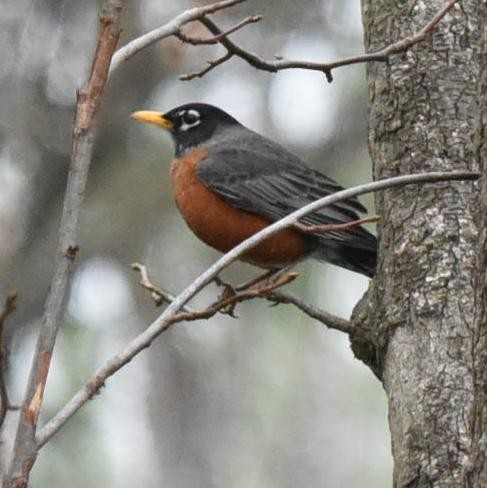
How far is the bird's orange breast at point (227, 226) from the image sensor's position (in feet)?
16.1

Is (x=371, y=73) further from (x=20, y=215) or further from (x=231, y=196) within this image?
(x=20, y=215)

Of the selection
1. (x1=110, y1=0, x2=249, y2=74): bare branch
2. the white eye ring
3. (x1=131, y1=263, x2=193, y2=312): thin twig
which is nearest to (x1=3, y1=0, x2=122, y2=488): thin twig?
(x1=110, y1=0, x2=249, y2=74): bare branch

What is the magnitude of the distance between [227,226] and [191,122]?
1.10 metres

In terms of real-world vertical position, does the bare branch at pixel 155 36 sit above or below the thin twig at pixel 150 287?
above

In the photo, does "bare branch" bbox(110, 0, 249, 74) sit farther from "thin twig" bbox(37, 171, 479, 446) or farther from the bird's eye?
the bird's eye

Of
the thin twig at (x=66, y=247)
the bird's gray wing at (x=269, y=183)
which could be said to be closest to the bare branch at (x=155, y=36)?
the thin twig at (x=66, y=247)

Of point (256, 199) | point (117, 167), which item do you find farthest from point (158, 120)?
point (117, 167)

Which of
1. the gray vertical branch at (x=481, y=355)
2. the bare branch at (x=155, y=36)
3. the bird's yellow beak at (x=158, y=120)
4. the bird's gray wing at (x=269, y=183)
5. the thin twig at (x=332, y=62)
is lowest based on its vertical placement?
the gray vertical branch at (x=481, y=355)

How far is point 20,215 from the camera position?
26.3ft

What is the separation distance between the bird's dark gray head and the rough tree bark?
2008 millimetres

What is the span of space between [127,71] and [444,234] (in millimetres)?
5118

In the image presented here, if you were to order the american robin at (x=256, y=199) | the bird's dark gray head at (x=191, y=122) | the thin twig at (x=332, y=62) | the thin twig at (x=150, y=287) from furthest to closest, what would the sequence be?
the bird's dark gray head at (x=191, y=122)
the american robin at (x=256, y=199)
the thin twig at (x=332, y=62)
the thin twig at (x=150, y=287)

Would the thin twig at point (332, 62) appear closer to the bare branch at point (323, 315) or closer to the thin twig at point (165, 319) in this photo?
the thin twig at point (165, 319)

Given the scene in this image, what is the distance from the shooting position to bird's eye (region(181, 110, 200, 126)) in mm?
5941
